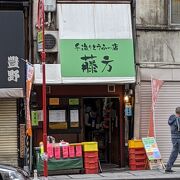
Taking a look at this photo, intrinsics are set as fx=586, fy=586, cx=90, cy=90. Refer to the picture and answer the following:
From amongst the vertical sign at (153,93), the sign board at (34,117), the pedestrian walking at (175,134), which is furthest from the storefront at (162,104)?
the sign board at (34,117)

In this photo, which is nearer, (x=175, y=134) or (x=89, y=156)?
(x=175, y=134)

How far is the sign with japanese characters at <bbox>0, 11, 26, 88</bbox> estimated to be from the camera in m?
17.9

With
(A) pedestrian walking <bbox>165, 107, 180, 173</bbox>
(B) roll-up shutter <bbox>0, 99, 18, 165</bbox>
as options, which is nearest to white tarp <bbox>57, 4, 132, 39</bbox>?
(B) roll-up shutter <bbox>0, 99, 18, 165</bbox>

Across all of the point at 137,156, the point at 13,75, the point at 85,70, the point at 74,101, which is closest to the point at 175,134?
the point at 137,156

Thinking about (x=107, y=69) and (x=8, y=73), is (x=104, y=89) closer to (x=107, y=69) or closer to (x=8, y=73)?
(x=107, y=69)

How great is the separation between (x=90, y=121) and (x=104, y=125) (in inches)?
23.6

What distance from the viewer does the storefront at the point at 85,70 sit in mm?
18516

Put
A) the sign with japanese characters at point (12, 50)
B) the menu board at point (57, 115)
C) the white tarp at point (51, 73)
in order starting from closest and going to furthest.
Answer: the sign with japanese characters at point (12, 50) → the white tarp at point (51, 73) → the menu board at point (57, 115)

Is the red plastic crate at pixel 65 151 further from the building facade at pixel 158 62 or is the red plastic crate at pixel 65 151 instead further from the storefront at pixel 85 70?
the building facade at pixel 158 62

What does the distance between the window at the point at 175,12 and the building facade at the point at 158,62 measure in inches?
8.4

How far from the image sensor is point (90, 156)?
17984 millimetres

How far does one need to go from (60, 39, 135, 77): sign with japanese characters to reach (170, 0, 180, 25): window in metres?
1.91

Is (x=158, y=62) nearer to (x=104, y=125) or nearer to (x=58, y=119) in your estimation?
(x=104, y=125)

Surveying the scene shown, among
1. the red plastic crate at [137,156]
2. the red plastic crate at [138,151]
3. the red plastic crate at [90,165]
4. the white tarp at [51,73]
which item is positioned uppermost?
the white tarp at [51,73]
